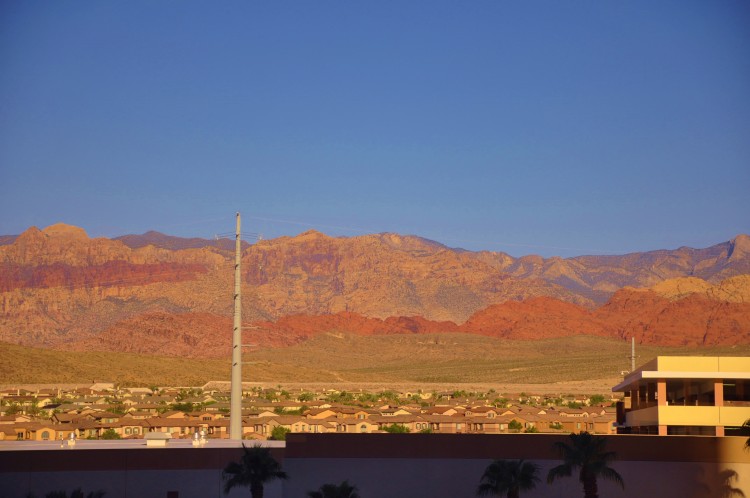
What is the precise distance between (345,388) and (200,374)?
A: 22.5 meters

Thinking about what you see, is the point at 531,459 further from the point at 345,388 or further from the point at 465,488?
the point at 345,388

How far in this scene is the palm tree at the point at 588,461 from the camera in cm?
3016

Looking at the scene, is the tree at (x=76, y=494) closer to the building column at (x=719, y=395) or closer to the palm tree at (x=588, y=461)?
the palm tree at (x=588, y=461)

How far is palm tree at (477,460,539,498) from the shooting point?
31219 mm

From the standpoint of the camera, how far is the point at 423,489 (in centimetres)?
3356

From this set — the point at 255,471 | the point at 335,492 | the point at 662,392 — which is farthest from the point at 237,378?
the point at 662,392

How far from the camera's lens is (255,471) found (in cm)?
3098

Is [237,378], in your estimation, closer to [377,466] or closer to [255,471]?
[377,466]

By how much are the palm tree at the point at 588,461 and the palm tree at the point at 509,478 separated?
2.92 ft

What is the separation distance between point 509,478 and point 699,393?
9.57 m

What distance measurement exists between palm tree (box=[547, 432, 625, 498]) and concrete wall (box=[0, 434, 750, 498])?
7.31ft

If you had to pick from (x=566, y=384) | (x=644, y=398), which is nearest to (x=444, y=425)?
(x=644, y=398)

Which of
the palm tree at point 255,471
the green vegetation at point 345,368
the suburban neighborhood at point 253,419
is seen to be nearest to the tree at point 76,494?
the palm tree at point 255,471

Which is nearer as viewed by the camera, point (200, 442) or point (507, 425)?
point (200, 442)
